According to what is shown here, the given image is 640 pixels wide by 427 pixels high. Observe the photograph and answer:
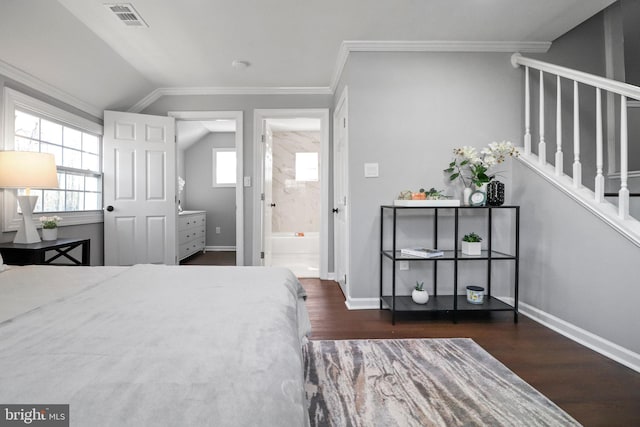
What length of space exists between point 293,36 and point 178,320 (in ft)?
8.79

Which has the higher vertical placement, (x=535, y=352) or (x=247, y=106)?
(x=247, y=106)

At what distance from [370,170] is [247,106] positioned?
6.61ft

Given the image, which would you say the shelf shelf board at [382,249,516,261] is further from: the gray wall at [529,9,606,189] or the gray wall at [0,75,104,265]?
the gray wall at [0,75,104,265]

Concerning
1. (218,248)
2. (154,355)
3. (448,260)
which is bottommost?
(218,248)

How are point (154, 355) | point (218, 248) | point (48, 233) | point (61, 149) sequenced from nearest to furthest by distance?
point (154, 355), point (48, 233), point (61, 149), point (218, 248)

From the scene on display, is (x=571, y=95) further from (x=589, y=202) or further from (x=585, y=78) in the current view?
(x=589, y=202)

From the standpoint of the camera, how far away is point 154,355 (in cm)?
75

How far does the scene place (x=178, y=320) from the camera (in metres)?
0.96

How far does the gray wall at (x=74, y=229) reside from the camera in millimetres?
2762

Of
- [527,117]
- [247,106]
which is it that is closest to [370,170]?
[527,117]

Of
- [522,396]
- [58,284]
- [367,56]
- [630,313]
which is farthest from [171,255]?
[630,313]

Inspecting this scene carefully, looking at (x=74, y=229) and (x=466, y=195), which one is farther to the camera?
(x=74, y=229)

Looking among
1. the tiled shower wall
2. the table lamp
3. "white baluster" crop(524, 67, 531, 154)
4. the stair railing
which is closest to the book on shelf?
the stair railing

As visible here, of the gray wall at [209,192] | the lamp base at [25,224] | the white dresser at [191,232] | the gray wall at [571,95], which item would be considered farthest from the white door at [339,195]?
the gray wall at [209,192]
